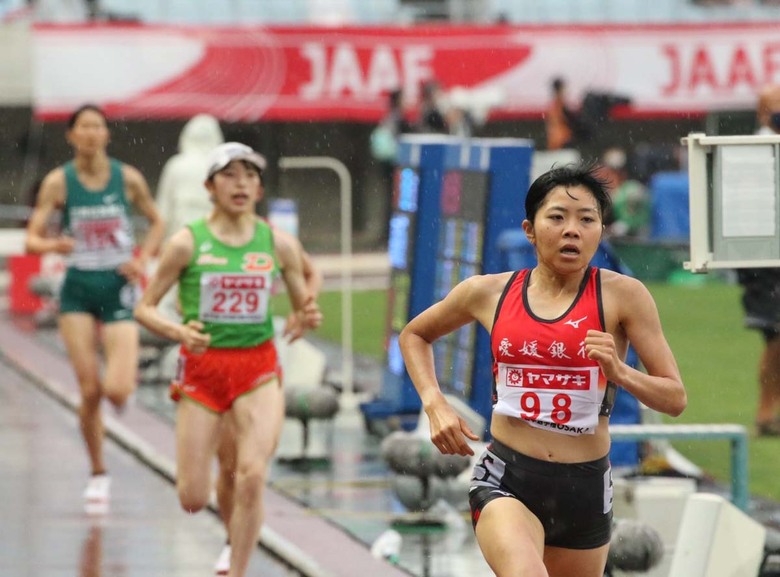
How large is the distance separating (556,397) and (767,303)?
23.6 feet

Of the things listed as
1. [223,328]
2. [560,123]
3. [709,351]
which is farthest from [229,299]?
[560,123]

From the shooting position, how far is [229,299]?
865cm

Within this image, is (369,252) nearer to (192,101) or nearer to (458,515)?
(192,101)

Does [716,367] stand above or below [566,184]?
below

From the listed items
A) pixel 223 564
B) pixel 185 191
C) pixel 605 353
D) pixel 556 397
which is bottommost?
A: pixel 223 564

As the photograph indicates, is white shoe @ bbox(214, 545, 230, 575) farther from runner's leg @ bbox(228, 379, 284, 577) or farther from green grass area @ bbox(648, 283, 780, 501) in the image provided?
green grass area @ bbox(648, 283, 780, 501)

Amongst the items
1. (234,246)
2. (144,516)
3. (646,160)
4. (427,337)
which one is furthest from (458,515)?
(646,160)

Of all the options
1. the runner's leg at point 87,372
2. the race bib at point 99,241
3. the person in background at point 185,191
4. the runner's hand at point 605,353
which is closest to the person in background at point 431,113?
the person in background at point 185,191

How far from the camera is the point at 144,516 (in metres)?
10.9

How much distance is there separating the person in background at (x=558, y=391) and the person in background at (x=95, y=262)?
549cm

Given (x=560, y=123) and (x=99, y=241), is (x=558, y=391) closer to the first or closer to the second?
(x=99, y=241)

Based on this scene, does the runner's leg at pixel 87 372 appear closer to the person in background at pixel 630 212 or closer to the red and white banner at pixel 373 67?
the person in background at pixel 630 212

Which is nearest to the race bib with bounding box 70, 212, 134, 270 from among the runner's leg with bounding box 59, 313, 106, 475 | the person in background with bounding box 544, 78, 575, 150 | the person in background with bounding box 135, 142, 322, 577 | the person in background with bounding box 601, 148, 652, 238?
the runner's leg with bounding box 59, 313, 106, 475

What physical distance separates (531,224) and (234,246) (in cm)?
295
